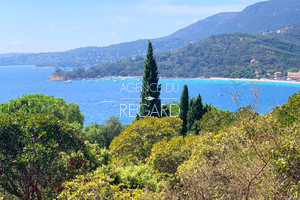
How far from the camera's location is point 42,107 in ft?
104

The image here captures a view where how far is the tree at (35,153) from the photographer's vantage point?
1017cm

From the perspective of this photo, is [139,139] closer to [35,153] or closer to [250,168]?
[35,153]

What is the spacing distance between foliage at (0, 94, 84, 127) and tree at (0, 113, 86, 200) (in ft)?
62.1

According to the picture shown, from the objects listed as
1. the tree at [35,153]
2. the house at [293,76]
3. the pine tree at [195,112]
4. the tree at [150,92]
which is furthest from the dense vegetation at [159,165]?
the house at [293,76]

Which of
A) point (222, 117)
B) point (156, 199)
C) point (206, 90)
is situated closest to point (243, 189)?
point (156, 199)

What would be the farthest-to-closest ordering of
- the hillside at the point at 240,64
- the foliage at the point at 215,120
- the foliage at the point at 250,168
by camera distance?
the hillside at the point at 240,64 < the foliage at the point at 215,120 < the foliage at the point at 250,168

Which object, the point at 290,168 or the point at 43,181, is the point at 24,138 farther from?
the point at 290,168

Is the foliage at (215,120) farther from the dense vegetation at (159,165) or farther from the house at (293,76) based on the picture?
the house at (293,76)

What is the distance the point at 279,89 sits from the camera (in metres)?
142

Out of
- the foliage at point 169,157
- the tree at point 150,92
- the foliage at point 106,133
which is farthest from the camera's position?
the tree at point 150,92

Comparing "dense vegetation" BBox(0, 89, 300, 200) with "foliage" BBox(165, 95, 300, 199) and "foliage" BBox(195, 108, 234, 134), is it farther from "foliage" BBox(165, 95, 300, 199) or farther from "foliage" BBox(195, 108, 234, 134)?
"foliage" BBox(195, 108, 234, 134)

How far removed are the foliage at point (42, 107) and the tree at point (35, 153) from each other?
18930 mm

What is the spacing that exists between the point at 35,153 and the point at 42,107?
23.2 meters

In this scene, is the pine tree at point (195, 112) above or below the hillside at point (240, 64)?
below
